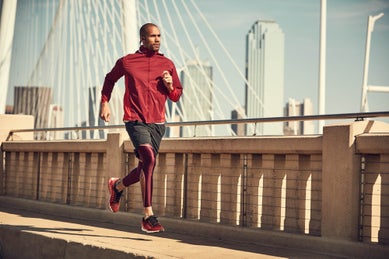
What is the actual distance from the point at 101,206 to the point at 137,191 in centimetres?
89

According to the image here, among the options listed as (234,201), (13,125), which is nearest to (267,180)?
(234,201)

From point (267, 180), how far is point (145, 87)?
1540 mm

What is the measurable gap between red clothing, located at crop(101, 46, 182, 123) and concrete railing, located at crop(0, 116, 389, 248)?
103cm

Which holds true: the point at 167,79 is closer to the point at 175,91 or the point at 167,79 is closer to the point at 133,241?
the point at 175,91

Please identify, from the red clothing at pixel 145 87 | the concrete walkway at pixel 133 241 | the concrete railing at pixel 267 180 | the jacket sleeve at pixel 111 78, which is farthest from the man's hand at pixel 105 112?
the concrete railing at pixel 267 180

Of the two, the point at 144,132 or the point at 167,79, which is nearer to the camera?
the point at 167,79

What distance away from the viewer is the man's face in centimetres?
637

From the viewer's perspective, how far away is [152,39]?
6387mm

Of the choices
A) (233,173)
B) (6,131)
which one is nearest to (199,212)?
(233,173)

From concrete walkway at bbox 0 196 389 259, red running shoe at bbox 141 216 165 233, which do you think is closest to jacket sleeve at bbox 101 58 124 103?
red running shoe at bbox 141 216 165 233

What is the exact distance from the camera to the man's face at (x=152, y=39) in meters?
6.37

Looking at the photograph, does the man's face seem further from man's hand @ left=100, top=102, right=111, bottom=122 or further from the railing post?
the railing post

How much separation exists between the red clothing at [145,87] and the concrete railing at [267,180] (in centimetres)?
103

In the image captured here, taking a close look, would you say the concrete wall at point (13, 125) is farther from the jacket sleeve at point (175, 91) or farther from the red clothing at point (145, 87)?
the jacket sleeve at point (175, 91)
